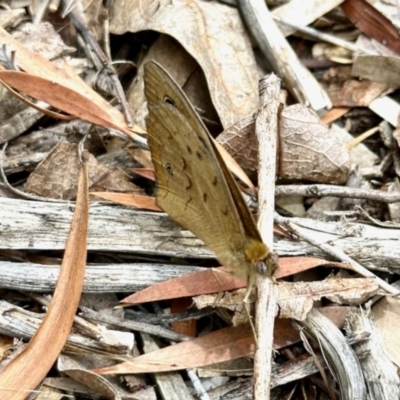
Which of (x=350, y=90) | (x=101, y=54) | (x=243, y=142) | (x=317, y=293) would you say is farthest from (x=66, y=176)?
(x=350, y=90)

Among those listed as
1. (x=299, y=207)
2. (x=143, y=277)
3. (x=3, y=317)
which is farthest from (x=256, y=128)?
(x=3, y=317)

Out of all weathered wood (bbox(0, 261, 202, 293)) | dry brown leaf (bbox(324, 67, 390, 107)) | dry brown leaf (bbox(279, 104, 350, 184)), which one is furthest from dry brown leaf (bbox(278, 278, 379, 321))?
dry brown leaf (bbox(324, 67, 390, 107))

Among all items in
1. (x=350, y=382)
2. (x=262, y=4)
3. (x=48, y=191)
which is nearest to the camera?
(x=350, y=382)

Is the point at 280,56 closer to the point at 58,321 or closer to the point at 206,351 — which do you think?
the point at 206,351

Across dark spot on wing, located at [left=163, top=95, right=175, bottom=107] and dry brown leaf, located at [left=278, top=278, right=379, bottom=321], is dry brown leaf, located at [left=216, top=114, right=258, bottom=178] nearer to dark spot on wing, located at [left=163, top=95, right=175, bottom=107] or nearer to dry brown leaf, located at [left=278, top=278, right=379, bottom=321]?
dark spot on wing, located at [left=163, top=95, right=175, bottom=107]

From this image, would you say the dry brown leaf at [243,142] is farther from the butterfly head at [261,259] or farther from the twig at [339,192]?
the butterfly head at [261,259]

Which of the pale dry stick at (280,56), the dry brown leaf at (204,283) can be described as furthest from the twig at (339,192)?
the pale dry stick at (280,56)

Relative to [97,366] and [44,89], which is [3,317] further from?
[44,89]
